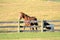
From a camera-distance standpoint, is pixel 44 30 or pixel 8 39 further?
pixel 44 30

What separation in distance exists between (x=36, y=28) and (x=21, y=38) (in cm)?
278

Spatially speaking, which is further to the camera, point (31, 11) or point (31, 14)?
point (31, 11)

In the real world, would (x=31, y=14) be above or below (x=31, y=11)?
below

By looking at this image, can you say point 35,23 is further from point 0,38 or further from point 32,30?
point 0,38

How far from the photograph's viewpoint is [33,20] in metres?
14.4

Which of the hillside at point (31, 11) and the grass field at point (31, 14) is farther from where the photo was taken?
the hillside at point (31, 11)

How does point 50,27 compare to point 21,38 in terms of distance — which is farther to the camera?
point 50,27

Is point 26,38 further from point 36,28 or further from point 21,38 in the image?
point 36,28

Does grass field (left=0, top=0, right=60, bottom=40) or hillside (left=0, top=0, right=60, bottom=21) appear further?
hillside (left=0, top=0, right=60, bottom=21)

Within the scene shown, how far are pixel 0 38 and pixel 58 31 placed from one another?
4.37 m

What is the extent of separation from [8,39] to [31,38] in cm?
124

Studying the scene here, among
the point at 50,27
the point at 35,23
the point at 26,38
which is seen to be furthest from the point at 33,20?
the point at 26,38

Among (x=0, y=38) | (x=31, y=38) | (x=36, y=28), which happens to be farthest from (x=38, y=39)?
(x=36, y=28)

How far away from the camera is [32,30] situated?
14.3m
